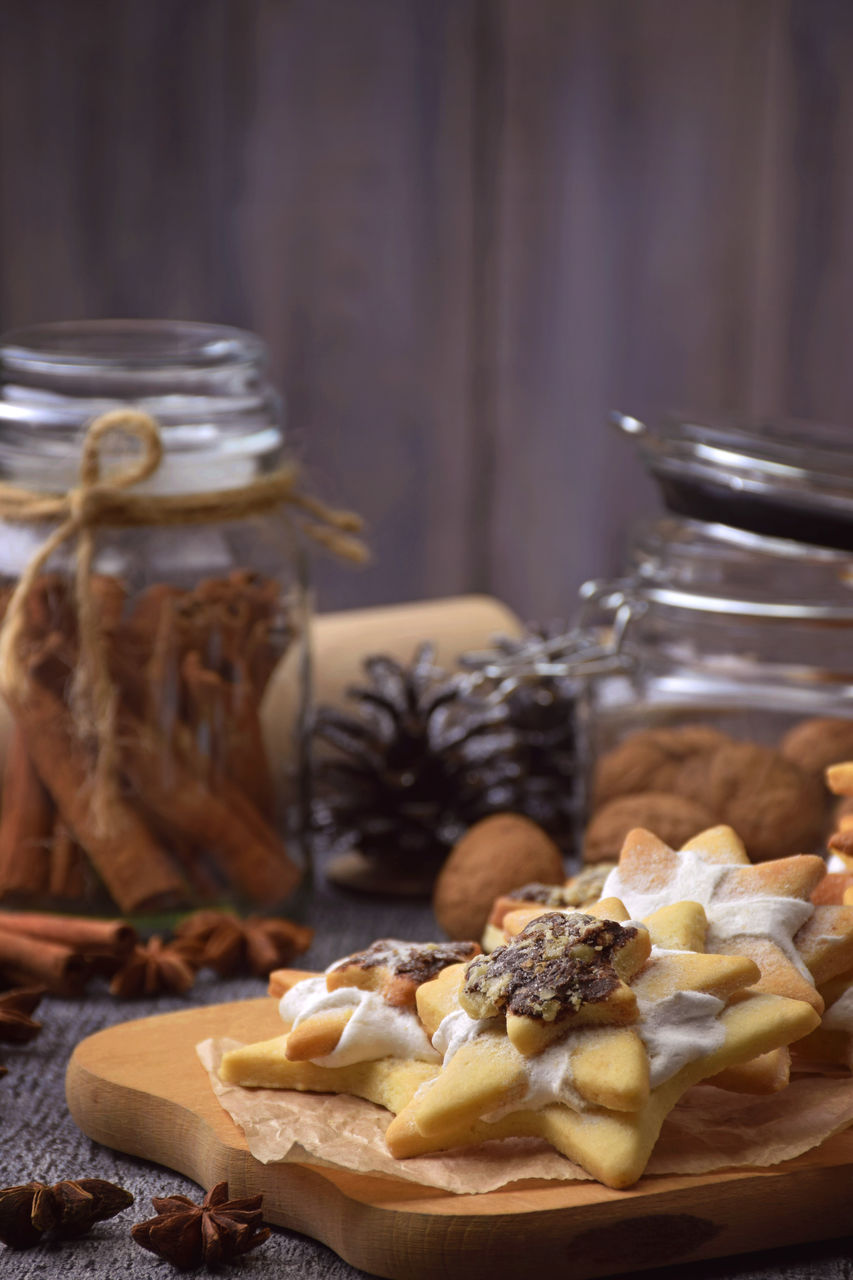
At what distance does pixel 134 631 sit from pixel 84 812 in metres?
0.10

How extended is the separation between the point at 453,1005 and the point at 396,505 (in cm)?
132

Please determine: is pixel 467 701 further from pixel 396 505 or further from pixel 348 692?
pixel 396 505

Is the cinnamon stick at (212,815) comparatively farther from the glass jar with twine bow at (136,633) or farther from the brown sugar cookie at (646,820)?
the brown sugar cookie at (646,820)

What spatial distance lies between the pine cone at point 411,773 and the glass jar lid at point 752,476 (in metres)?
0.20

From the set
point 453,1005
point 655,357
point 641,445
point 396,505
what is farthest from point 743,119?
point 453,1005

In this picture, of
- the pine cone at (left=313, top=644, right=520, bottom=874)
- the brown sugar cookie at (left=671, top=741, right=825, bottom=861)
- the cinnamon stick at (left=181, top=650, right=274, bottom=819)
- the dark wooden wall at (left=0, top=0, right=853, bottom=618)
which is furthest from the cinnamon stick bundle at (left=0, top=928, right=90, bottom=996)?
the dark wooden wall at (left=0, top=0, right=853, bottom=618)

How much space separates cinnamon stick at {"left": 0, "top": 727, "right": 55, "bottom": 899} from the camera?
81 cm

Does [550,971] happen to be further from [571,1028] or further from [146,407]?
[146,407]

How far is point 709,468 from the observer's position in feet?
2.64

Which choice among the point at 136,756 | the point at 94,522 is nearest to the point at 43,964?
the point at 136,756

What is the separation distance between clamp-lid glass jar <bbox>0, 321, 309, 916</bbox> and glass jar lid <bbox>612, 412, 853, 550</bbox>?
0.23 meters

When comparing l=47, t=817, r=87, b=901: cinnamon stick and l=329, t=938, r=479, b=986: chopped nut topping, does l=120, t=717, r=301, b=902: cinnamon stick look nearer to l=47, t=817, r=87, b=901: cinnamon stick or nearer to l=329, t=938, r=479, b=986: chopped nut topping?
l=47, t=817, r=87, b=901: cinnamon stick

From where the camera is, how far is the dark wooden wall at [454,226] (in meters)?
1.48

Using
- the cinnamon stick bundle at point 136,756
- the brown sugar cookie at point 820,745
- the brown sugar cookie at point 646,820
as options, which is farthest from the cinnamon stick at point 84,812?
the brown sugar cookie at point 820,745
